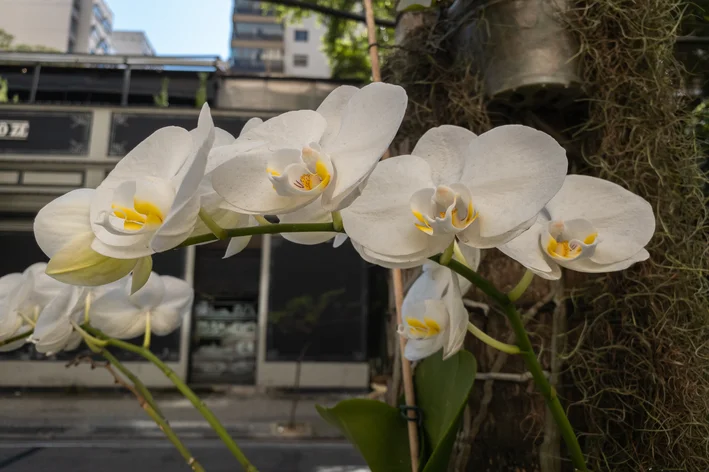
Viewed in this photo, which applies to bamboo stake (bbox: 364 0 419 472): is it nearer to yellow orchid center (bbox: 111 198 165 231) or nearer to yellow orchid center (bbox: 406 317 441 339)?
yellow orchid center (bbox: 406 317 441 339)

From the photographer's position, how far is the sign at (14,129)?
377 centimetres

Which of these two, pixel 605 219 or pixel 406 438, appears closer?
pixel 605 219

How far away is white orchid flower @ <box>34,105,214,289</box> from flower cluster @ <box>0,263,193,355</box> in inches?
5.1

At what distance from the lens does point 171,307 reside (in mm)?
371

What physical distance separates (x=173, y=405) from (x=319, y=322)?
1.22m

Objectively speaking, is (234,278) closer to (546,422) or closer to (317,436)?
(317,436)

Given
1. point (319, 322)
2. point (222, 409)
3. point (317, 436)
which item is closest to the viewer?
point (317, 436)

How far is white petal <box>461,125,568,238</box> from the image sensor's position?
6.7 inches

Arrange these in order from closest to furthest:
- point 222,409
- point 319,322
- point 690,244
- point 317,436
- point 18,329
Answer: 1. point 18,329
2. point 690,244
3. point 317,436
4. point 222,409
5. point 319,322

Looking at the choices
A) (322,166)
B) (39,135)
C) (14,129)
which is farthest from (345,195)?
(14,129)

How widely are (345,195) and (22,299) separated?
0.91 ft

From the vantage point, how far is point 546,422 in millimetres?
387

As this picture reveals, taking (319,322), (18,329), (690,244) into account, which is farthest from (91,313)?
(319,322)

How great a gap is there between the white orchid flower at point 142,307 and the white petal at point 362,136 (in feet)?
0.72
